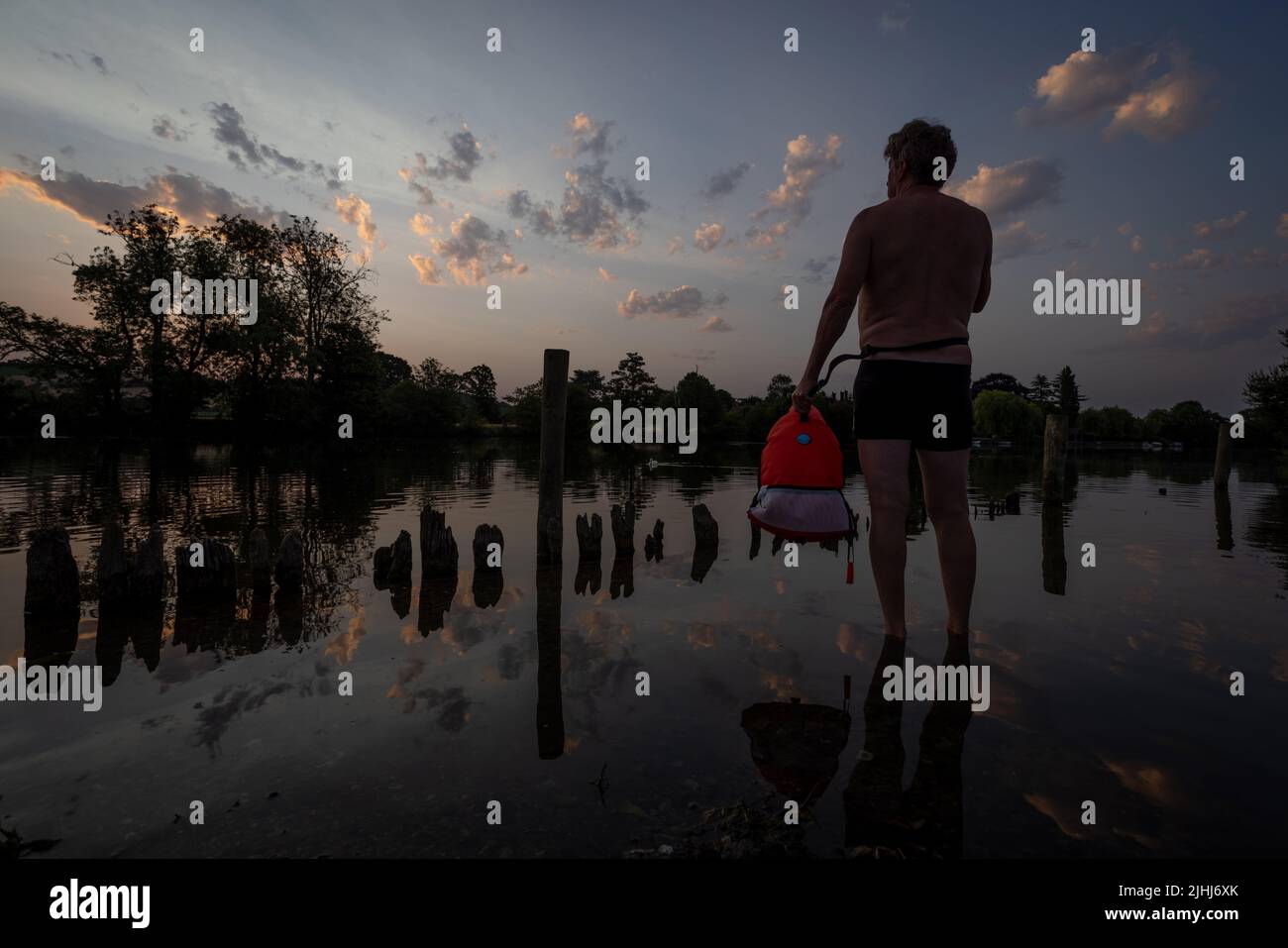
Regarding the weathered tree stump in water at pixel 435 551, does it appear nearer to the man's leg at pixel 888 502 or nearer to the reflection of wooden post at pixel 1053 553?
the man's leg at pixel 888 502

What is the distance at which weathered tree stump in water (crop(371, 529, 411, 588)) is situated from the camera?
326 inches

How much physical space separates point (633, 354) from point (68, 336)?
83.3m

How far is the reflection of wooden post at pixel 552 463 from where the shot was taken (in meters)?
9.27

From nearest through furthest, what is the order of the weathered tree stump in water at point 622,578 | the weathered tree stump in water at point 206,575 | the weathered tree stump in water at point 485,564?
the weathered tree stump in water at point 206,575, the weathered tree stump in water at point 622,578, the weathered tree stump in water at point 485,564

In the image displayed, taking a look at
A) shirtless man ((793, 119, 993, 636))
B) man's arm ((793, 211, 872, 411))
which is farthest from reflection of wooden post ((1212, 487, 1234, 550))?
man's arm ((793, 211, 872, 411))

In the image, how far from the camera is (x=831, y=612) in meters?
6.41

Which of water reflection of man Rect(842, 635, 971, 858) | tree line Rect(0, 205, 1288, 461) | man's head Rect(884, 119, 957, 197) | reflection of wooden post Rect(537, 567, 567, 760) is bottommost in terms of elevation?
reflection of wooden post Rect(537, 567, 567, 760)

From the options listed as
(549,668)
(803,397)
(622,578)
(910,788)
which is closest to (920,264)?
(803,397)

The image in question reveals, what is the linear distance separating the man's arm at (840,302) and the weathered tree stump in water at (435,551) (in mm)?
5954

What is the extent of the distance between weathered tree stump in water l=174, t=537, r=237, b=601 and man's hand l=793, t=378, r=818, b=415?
705 cm

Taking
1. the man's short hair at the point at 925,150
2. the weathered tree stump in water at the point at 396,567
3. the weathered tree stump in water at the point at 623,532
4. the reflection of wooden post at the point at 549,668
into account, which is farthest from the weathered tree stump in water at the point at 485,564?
the man's short hair at the point at 925,150

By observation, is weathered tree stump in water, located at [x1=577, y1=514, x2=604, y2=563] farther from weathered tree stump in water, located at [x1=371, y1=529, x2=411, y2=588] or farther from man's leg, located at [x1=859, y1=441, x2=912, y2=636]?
man's leg, located at [x1=859, y1=441, x2=912, y2=636]

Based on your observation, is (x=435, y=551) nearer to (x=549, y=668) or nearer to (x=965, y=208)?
(x=549, y=668)

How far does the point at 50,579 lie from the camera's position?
6.66 metres
